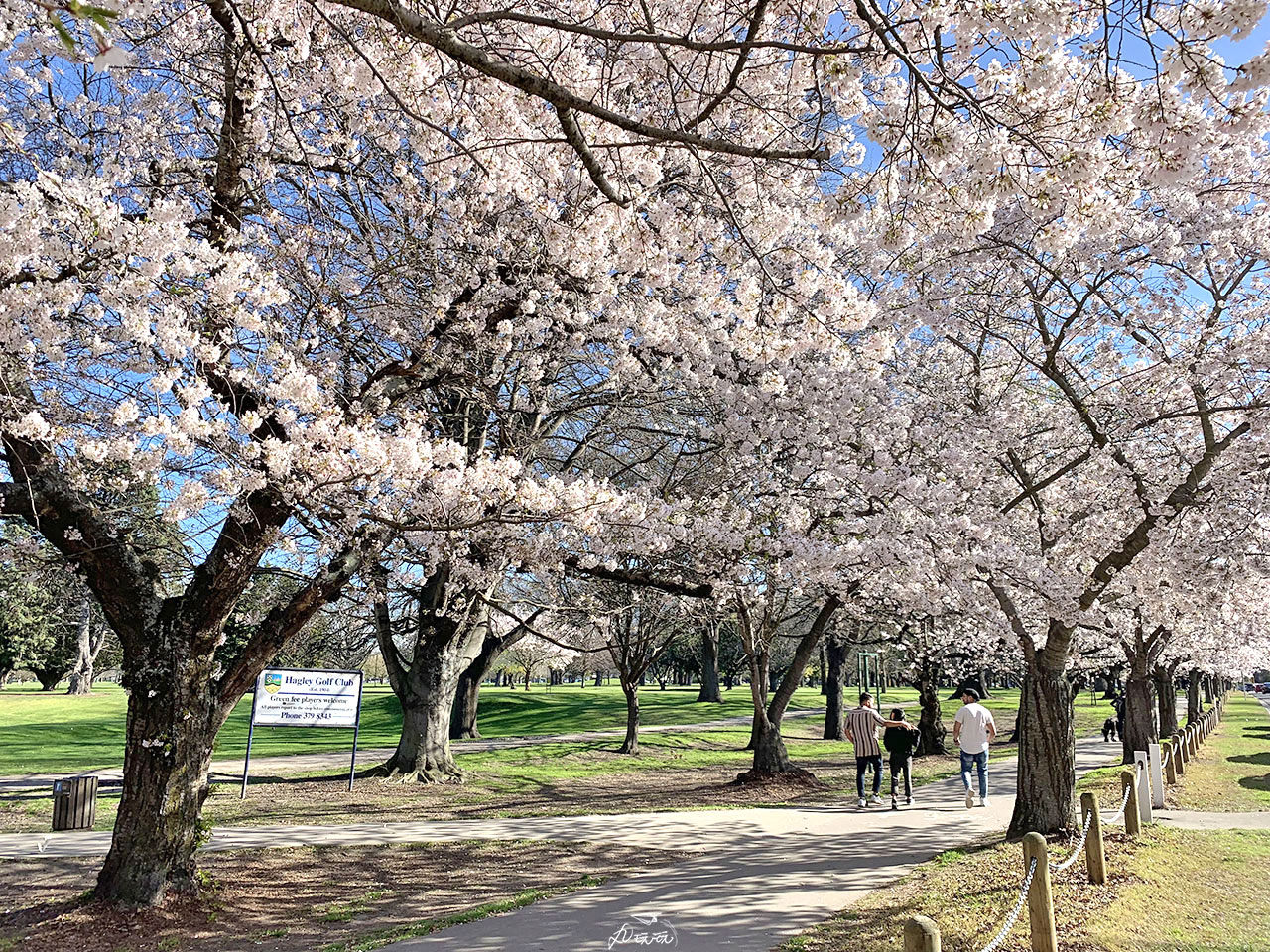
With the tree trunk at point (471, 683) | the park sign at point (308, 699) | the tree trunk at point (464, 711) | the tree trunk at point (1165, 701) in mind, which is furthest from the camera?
the tree trunk at point (1165, 701)

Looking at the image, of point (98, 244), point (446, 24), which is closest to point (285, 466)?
point (98, 244)

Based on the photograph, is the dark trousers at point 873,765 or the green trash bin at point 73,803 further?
the dark trousers at point 873,765

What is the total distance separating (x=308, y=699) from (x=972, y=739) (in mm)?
11243

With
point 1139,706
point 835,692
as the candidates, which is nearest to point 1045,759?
point 1139,706

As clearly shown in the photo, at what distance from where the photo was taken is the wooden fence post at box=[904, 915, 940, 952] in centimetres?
365

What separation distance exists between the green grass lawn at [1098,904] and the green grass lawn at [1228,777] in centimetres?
79

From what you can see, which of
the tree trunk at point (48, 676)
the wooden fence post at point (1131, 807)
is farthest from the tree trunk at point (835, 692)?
the tree trunk at point (48, 676)

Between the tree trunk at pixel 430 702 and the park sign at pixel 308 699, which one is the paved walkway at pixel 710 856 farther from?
the tree trunk at pixel 430 702

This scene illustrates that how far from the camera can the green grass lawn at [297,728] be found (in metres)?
23.7

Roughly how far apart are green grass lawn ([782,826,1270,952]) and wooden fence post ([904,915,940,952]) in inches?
102

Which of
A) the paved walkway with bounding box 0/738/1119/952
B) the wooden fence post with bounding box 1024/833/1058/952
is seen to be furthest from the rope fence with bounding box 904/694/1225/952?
the paved walkway with bounding box 0/738/1119/952

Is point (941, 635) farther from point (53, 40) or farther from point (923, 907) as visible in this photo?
point (53, 40)

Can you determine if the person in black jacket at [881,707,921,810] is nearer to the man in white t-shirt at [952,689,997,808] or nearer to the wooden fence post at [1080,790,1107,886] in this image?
the man in white t-shirt at [952,689,997,808]

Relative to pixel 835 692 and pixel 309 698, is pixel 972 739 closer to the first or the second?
pixel 309 698
